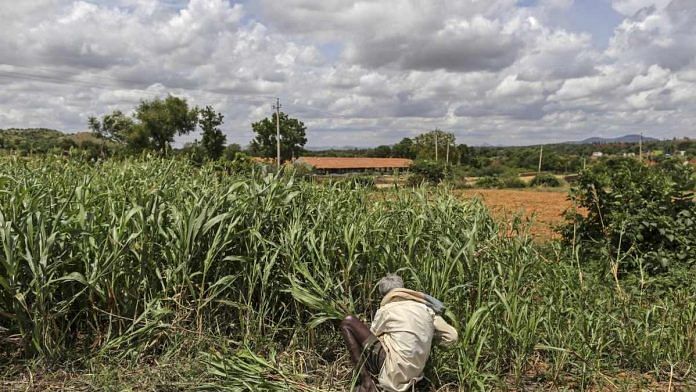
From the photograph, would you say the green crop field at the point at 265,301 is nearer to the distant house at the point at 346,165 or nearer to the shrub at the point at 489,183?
the distant house at the point at 346,165

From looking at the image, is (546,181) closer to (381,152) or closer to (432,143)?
(432,143)

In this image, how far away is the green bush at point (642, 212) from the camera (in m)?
5.45

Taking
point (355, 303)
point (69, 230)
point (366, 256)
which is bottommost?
point (355, 303)

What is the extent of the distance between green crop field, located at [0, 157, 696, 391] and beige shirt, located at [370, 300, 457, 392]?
11.1 inches

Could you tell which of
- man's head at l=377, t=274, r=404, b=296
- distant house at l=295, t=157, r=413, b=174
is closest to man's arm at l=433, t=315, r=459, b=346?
man's head at l=377, t=274, r=404, b=296

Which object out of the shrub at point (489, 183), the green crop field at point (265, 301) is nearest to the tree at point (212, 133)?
the shrub at point (489, 183)

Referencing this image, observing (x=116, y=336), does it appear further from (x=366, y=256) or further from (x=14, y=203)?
(x=366, y=256)

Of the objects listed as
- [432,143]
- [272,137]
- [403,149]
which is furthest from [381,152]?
[272,137]

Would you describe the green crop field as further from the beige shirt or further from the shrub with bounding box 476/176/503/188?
the shrub with bounding box 476/176/503/188

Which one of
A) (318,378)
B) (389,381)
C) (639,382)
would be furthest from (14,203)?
(639,382)

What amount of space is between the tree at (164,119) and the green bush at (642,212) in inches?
1315

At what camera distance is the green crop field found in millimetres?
2914

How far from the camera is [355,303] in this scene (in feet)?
11.1

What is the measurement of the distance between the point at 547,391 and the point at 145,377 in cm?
230
